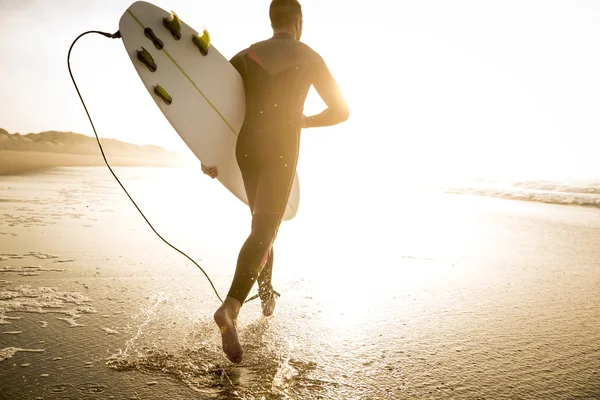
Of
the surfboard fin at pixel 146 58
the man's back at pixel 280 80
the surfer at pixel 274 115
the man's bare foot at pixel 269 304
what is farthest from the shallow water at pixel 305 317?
the surfboard fin at pixel 146 58

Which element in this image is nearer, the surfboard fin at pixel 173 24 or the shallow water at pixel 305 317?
the shallow water at pixel 305 317

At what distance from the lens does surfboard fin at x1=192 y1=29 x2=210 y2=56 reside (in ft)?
7.90

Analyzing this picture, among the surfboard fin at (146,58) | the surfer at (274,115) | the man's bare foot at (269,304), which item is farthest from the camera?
the man's bare foot at (269,304)

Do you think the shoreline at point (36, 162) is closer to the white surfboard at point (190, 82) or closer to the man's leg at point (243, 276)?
the white surfboard at point (190, 82)

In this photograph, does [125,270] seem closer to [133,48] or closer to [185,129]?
[185,129]

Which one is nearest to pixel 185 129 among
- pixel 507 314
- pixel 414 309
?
pixel 414 309

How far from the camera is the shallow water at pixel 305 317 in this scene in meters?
1.60

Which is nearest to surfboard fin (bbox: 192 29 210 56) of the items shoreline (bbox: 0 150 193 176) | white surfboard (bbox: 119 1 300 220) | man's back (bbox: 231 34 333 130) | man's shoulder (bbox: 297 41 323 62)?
white surfboard (bbox: 119 1 300 220)

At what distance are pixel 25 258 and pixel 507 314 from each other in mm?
3346

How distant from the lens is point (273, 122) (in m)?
2.03

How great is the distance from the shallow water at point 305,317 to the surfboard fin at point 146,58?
1.32m

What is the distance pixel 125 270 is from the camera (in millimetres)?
3104

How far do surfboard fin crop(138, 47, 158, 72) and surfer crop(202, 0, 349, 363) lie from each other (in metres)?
0.49

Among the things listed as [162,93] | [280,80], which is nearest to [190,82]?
[162,93]
